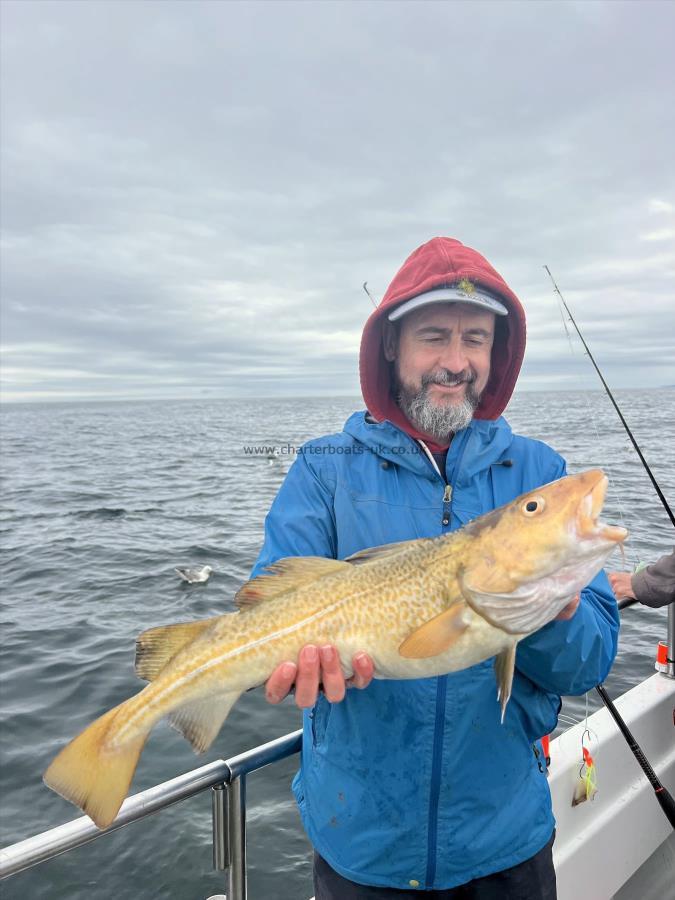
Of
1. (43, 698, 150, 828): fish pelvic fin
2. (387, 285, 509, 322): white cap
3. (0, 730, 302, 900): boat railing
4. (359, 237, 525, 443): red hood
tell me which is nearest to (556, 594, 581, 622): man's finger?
(359, 237, 525, 443): red hood

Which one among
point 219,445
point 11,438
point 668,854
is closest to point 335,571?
point 668,854

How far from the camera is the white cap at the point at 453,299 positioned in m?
3.18

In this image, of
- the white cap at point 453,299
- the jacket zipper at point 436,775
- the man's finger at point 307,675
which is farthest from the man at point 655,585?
the man's finger at point 307,675

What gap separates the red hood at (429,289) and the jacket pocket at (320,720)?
4.41 ft

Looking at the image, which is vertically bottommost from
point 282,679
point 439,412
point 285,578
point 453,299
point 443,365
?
point 282,679

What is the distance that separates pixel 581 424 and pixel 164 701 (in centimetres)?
5070

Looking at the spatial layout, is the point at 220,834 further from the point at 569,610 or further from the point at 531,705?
the point at 569,610

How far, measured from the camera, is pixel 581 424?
161ft

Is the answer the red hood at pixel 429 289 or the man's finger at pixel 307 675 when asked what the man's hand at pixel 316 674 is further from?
the red hood at pixel 429 289

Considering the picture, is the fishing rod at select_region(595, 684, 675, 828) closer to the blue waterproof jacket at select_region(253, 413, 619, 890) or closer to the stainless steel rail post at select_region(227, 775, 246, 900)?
the blue waterproof jacket at select_region(253, 413, 619, 890)

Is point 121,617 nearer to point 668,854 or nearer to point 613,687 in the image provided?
point 613,687

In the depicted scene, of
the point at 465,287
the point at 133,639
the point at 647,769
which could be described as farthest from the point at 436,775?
the point at 133,639

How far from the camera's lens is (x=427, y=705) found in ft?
8.45

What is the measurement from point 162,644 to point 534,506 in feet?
5.37
